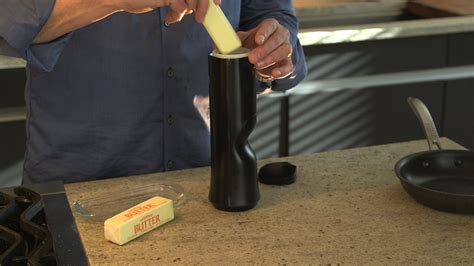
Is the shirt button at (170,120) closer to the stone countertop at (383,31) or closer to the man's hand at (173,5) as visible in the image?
the man's hand at (173,5)

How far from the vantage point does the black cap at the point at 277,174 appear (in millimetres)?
1256

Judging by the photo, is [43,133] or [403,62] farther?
[403,62]

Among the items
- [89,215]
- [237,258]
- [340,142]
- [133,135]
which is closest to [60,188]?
[89,215]

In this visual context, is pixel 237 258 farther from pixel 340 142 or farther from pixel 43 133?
pixel 340 142

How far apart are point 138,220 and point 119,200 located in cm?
13

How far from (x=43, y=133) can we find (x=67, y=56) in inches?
6.1

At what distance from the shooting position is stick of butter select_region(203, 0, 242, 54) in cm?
109

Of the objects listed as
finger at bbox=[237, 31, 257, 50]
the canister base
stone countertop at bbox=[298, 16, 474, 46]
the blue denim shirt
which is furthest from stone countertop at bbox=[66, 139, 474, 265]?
stone countertop at bbox=[298, 16, 474, 46]

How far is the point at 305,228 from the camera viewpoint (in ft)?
3.58

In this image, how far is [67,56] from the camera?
1.35 meters

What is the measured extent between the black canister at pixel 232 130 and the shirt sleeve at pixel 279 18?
0.38m

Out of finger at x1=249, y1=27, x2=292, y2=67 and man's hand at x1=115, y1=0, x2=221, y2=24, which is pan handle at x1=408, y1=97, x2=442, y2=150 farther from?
man's hand at x1=115, y1=0, x2=221, y2=24

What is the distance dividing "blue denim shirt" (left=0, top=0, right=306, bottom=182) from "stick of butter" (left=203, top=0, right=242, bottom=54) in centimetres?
30

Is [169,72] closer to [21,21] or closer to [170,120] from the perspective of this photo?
[170,120]
